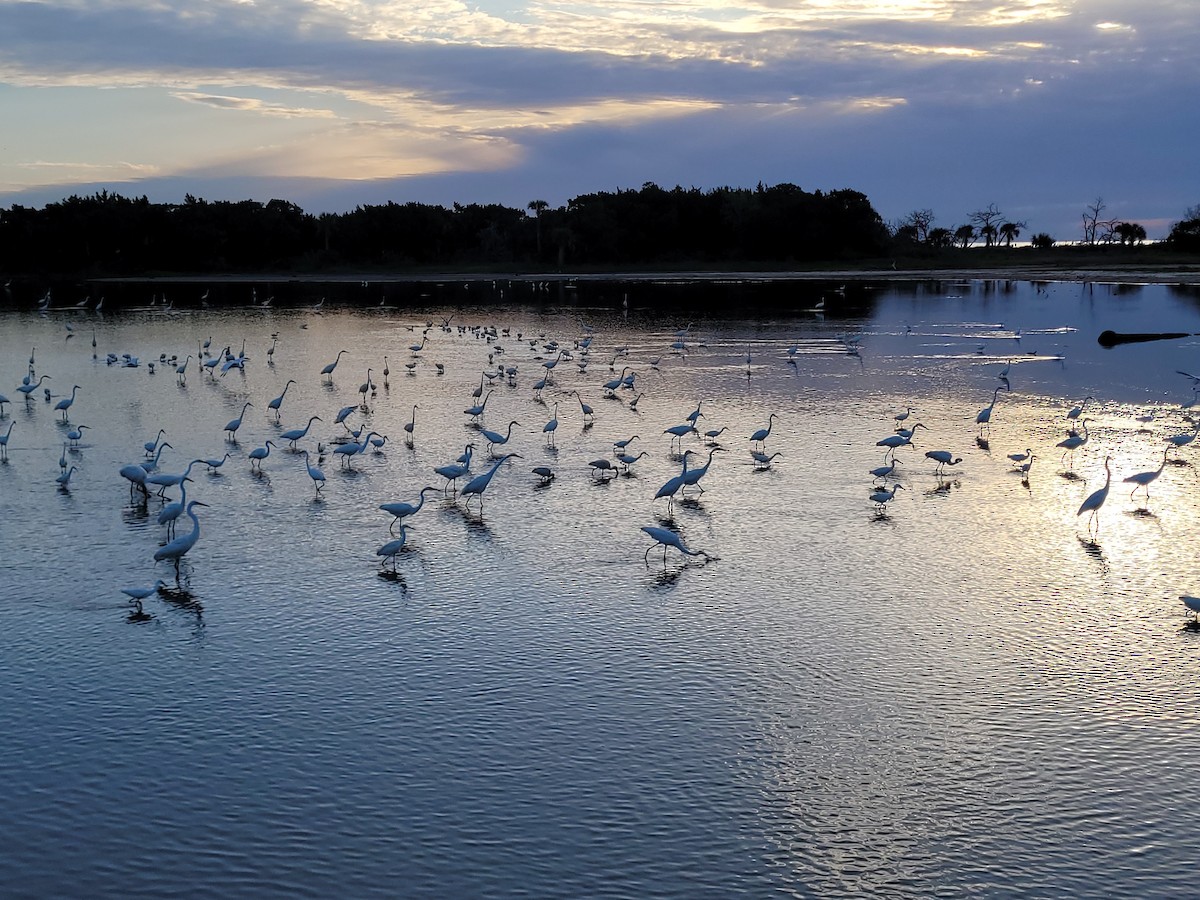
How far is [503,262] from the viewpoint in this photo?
109688mm

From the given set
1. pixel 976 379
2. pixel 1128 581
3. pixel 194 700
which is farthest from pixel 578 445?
pixel 976 379

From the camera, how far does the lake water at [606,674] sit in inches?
348

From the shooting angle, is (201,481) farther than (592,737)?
Yes

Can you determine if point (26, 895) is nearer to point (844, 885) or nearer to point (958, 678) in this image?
point (844, 885)

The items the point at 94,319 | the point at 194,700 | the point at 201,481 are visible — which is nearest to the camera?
the point at 194,700

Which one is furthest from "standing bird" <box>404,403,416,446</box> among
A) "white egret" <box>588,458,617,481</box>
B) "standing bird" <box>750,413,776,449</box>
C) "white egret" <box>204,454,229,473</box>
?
"standing bird" <box>750,413,776,449</box>

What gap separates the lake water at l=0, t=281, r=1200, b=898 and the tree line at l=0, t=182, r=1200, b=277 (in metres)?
82.7

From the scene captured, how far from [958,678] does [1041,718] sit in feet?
3.37

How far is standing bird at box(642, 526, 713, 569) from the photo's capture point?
49.3ft

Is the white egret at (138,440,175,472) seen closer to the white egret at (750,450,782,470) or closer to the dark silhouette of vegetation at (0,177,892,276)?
the white egret at (750,450,782,470)

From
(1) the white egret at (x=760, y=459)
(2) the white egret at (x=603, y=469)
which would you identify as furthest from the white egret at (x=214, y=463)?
(1) the white egret at (x=760, y=459)

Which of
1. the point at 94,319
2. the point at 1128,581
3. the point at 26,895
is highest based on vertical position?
the point at 94,319

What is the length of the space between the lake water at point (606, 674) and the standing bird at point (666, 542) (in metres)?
0.18

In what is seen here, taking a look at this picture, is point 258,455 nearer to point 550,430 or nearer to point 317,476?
point 317,476
